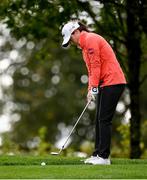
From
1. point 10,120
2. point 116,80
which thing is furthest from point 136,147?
point 10,120

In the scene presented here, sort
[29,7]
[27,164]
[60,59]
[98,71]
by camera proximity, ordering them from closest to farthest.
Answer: [98,71] < [27,164] < [29,7] < [60,59]

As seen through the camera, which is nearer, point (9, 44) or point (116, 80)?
point (116, 80)

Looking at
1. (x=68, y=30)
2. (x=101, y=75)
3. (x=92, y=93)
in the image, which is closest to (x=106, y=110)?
(x=92, y=93)

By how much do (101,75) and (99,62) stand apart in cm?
26

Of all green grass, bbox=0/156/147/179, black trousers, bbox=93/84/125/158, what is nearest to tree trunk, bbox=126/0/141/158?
green grass, bbox=0/156/147/179

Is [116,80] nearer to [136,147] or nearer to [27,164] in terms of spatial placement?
[27,164]

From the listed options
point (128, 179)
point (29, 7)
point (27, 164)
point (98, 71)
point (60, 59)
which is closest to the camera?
point (128, 179)

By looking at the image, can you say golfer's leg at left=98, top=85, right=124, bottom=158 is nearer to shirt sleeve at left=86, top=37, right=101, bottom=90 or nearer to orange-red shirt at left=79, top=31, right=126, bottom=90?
orange-red shirt at left=79, top=31, right=126, bottom=90

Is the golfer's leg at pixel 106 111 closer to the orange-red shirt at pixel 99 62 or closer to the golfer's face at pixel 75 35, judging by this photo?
the orange-red shirt at pixel 99 62

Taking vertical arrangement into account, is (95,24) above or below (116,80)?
above

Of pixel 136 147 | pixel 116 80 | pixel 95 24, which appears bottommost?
pixel 136 147

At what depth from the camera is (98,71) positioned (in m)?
12.5

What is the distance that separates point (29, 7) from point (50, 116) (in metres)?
30.6

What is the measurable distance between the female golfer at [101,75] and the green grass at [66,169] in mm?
583
